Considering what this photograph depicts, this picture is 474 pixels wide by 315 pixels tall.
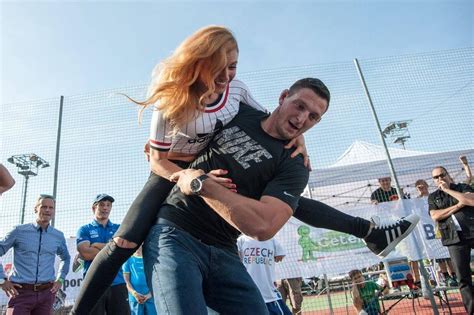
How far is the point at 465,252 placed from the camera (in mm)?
4543

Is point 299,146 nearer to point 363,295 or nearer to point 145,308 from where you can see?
point 145,308

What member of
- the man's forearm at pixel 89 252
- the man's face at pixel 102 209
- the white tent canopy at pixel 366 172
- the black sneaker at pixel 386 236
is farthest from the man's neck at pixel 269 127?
the white tent canopy at pixel 366 172

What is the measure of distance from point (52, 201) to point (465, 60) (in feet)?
22.6

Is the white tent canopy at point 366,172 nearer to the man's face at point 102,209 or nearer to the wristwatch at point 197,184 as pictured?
the man's face at point 102,209

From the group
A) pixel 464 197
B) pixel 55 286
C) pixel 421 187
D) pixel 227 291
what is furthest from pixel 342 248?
pixel 227 291

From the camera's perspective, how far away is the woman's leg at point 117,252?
1.71m

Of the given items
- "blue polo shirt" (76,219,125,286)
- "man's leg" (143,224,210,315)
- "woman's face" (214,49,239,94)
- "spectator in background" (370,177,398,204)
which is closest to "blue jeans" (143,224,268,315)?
"man's leg" (143,224,210,315)

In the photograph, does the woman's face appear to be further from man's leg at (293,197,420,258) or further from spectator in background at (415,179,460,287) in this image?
spectator in background at (415,179,460,287)

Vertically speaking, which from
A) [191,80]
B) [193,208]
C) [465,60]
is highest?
[465,60]

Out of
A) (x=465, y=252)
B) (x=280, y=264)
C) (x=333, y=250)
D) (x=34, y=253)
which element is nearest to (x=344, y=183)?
(x=333, y=250)

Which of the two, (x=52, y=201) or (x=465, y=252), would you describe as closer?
(x=465, y=252)

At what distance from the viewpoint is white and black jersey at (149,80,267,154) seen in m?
1.81

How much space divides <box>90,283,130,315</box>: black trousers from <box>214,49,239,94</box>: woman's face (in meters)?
3.36

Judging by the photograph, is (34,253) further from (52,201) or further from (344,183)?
(344,183)
